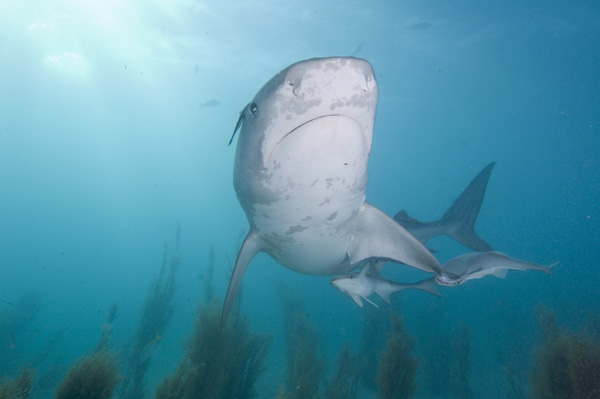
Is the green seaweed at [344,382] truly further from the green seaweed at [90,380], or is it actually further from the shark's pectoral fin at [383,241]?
the shark's pectoral fin at [383,241]

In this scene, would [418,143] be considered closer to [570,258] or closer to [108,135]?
[570,258]

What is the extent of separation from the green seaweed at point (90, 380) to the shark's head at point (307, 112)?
4.01 meters

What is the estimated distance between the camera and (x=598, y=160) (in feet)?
233

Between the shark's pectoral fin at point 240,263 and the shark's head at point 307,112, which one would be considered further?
the shark's pectoral fin at point 240,263

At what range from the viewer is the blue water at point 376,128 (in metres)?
20.3

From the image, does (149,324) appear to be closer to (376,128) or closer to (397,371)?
(397,371)

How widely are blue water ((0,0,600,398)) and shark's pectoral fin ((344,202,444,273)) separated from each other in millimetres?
6479

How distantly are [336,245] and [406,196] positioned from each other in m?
110

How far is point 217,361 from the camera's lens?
6410mm

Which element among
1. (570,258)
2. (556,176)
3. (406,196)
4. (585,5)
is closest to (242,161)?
(585,5)

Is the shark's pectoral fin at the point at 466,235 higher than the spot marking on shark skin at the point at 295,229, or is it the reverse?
the shark's pectoral fin at the point at 466,235

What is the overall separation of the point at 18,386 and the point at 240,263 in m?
3.31

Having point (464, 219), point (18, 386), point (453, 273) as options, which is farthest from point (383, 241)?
point (18, 386)

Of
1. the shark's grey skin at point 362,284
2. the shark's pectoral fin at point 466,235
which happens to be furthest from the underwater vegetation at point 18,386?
the shark's pectoral fin at point 466,235
